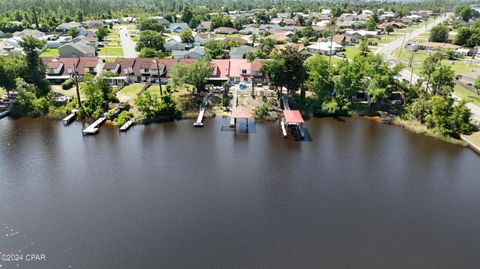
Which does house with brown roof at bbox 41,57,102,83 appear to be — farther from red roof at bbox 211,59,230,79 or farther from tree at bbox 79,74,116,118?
red roof at bbox 211,59,230,79

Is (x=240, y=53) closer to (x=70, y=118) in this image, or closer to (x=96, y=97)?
(x=96, y=97)

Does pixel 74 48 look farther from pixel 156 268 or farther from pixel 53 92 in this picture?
pixel 156 268

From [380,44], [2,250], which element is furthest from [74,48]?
[380,44]

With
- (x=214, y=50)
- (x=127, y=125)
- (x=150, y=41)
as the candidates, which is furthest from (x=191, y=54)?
(x=127, y=125)

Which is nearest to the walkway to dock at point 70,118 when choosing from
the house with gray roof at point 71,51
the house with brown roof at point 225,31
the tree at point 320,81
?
the house with gray roof at point 71,51

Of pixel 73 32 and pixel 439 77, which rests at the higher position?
pixel 73 32
